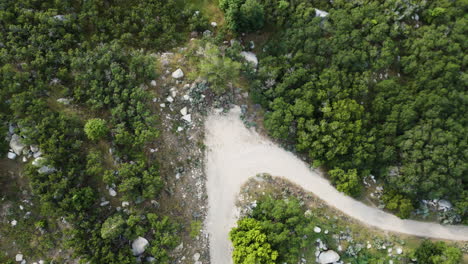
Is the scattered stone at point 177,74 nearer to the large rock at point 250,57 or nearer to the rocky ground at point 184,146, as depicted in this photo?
the rocky ground at point 184,146

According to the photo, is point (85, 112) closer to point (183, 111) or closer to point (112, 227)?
point (183, 111)

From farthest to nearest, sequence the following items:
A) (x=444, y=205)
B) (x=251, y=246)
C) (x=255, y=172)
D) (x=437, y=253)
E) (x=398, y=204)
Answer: (x=444, y=205) < (x=398, y=204) < (x=255, y=172) < (x=437, y=253) < (x=251, y=246)

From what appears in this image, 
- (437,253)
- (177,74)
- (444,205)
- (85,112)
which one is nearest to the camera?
(85,112)

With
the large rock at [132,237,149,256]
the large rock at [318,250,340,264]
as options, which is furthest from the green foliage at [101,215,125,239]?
the large rock at [318,250,340,264]

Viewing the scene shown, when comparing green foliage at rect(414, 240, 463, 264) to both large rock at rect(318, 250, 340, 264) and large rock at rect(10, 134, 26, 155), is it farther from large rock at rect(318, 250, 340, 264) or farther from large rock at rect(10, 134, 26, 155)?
large rock at rect(10, 134, 26, 155)

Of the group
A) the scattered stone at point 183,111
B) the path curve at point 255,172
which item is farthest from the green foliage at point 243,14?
the scattered stone at point 183,111

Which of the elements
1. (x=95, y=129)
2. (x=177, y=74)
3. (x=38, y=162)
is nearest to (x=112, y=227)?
(x=38, y=162)

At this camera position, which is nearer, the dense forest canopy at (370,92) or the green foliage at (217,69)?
the green foliage at (217,69)
